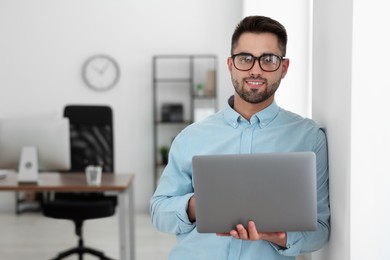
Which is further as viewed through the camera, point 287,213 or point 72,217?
point 72,217

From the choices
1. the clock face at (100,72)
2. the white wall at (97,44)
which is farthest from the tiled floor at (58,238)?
the clock face at (100,72)

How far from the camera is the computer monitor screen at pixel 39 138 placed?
398cm

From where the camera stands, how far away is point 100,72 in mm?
6812

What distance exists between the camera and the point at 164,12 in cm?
675

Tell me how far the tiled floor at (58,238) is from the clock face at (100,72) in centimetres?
155

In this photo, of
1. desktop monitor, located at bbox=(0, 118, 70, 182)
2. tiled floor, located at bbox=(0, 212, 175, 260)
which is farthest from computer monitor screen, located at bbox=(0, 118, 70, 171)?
tiled floor, located at bbox=(0, 212, 175, 260)

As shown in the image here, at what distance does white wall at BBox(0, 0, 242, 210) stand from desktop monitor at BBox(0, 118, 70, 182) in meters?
2.79

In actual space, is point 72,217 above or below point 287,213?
below

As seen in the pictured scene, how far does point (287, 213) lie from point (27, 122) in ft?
9.35

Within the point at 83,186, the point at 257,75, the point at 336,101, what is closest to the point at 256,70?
the point at 257,75

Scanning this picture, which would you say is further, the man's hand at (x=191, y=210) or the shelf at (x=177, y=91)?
the shelf at (x=177, y=91)

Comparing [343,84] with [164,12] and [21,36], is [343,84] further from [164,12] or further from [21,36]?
[21,36]
